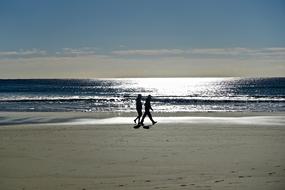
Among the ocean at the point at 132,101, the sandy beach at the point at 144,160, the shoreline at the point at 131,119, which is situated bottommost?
the sandy beach at the point at 144,160

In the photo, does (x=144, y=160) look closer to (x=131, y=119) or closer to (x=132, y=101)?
(x=131, y=119)

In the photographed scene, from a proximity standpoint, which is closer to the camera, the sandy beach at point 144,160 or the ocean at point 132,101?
the sandy beach at point 144,160

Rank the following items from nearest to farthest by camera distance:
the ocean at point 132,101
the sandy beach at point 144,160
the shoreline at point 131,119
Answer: the sandy beach at point 144,160, the shoreline at point 131,119, the ocean at point 132,101

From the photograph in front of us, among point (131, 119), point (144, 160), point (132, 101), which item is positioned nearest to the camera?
point (144, 160)

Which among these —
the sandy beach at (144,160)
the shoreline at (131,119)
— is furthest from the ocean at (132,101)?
the sandy beach at (144,160)

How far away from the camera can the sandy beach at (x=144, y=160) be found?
807cm

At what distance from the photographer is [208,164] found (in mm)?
9625

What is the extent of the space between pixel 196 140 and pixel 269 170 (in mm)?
4615

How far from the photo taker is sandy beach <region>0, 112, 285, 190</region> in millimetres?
8070

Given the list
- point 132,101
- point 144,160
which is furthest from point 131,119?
point 132,101

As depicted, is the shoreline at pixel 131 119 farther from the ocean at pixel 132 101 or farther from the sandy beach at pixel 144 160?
the ocean at pixel 132 101

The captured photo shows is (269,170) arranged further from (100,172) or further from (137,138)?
(137,138)

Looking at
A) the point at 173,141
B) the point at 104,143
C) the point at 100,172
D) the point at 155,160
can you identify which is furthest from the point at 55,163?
the point at 173,141

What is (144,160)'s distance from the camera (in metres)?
10.2
